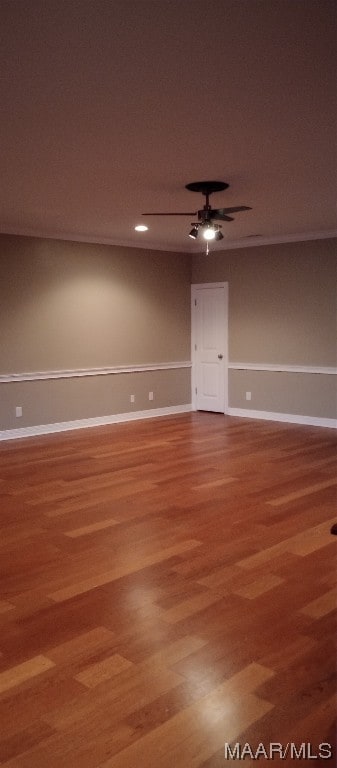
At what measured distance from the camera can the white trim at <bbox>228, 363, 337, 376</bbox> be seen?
307 inches

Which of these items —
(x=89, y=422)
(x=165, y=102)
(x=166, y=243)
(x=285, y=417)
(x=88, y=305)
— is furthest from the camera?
(x=166, y=243)

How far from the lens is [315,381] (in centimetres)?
792

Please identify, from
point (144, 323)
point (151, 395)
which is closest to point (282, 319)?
point (144, 323)

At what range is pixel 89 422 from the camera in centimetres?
805

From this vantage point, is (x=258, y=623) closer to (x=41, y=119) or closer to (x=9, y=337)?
(x=41, y=119)

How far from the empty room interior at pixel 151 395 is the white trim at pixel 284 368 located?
35 millimetres

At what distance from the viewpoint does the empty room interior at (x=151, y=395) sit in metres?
2.22

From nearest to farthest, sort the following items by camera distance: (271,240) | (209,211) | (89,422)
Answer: (209,211) → (89,422) → (271,240)

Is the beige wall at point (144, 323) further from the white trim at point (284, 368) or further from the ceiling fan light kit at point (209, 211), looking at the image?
the ceiling fan light kit at point (209, 211)

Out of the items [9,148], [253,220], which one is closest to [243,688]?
[9,148]

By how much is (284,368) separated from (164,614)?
5.72 meters

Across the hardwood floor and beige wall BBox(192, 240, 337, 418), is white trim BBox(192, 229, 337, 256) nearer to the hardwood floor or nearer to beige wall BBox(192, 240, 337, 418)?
beige wall BBox(192, 240, 337, 418)

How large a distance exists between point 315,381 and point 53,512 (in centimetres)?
456

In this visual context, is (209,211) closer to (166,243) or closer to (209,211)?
(209,211)
